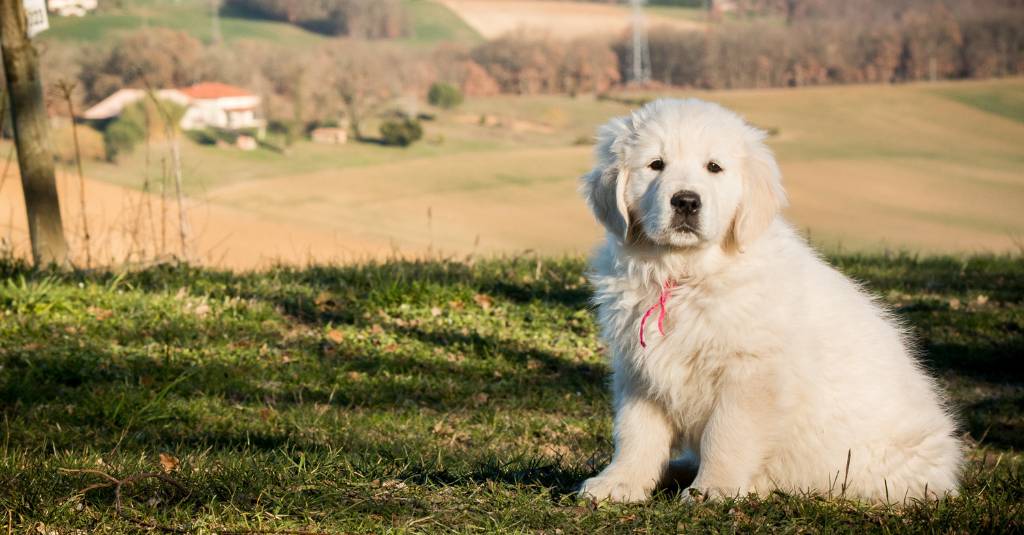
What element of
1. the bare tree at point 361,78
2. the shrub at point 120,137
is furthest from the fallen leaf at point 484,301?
the bare tree at point 361,78

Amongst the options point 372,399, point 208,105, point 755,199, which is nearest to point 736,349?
point 755,199

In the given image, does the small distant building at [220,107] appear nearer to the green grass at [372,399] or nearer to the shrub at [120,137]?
the shrub at [120,137]

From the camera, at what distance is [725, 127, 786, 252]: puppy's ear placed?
4.17 metres

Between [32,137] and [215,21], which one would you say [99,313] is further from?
[215,21]

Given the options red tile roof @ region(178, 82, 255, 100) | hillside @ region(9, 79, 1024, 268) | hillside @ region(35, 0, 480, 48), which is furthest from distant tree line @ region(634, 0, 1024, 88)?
red tile roof @ region(178, 82, 255, 100)

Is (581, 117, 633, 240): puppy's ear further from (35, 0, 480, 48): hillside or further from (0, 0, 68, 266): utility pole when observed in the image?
(35, 0, 480, 48): hillside

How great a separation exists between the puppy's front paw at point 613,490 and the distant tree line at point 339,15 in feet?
147

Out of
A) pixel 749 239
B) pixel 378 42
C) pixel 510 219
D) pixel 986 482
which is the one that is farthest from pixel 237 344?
pixel 378 42

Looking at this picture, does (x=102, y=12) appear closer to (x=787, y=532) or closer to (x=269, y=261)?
(x=269, y=261)

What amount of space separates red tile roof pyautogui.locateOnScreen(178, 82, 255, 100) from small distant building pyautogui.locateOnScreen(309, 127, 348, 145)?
3.35 meters

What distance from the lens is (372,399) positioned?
668 centimetres

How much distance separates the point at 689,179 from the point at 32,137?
24.2ft

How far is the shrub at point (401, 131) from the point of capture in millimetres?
44906

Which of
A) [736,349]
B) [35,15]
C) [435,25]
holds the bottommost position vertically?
[736,349]
